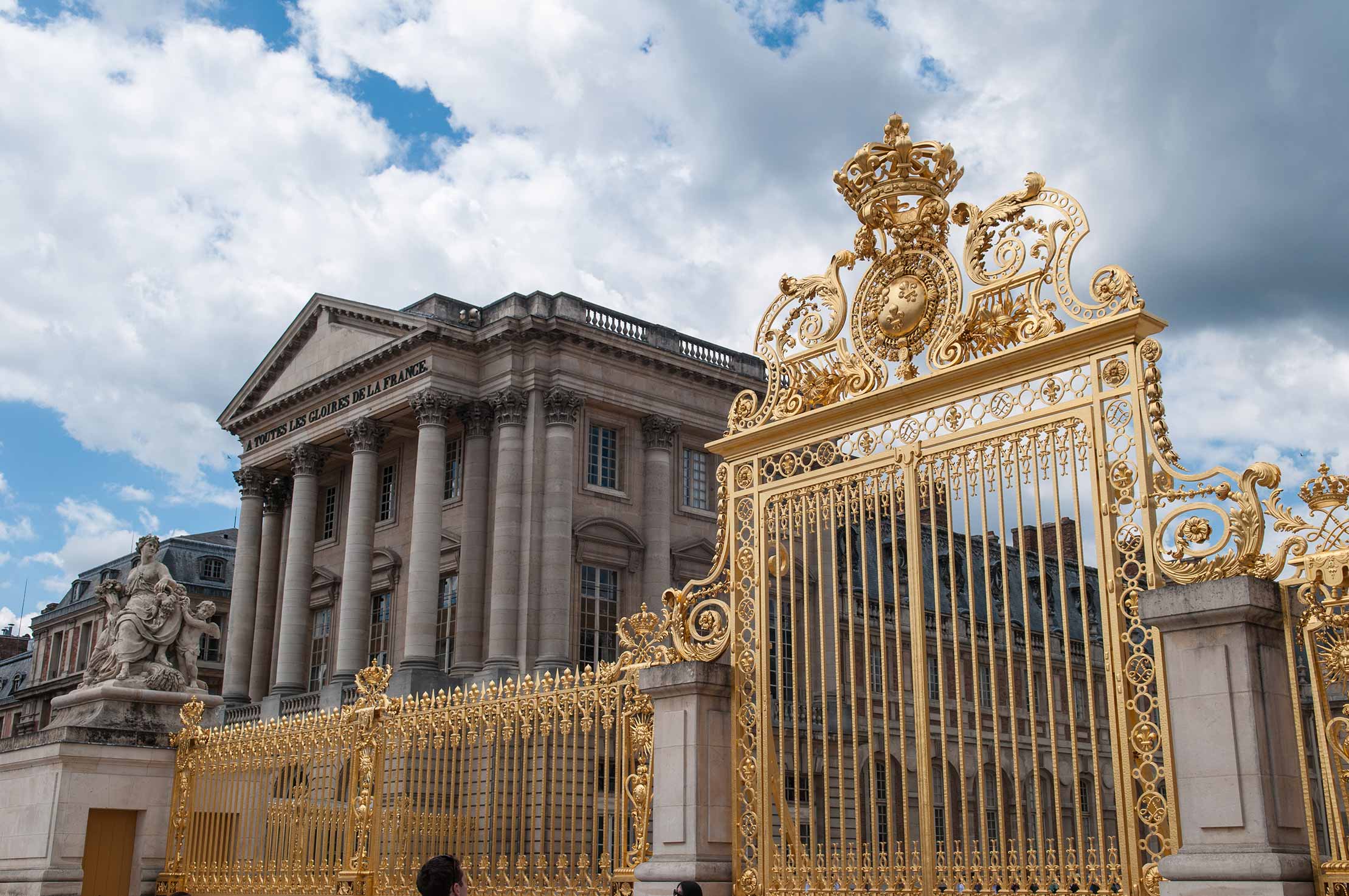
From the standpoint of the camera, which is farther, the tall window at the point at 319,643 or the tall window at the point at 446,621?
the tall window at the point at 319,643

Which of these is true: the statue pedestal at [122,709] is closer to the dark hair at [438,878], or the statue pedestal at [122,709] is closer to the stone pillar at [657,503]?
the dark hair at [438,878]

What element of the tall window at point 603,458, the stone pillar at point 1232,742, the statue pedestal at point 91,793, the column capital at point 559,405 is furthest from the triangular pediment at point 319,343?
the stone pillar at point 1232,742

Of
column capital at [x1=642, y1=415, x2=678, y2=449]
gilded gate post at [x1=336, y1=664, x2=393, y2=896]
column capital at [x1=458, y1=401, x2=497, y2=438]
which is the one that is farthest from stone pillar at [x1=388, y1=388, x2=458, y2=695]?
gilded gate post at [x1=336, y1=664, x2=393, y2=896]

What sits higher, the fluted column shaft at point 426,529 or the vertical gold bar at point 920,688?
the fluted column shaft at point 426,529

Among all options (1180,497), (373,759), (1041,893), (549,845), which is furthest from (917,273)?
(373,759)

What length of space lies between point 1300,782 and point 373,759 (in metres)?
7.80

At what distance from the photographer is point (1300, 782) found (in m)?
6.97

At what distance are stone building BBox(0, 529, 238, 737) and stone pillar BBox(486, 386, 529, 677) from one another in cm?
2912

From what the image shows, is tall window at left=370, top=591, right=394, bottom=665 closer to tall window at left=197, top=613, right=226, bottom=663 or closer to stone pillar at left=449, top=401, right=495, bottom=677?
stone pillar at left=449, top=401, right=495, bottom=677

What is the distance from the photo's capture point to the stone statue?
14.6m

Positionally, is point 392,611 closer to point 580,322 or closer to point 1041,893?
point 580,322

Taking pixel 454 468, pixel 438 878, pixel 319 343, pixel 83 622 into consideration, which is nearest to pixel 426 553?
pixel 454 468

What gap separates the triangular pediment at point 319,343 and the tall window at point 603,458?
5.62 m

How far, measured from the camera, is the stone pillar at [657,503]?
37656mm
